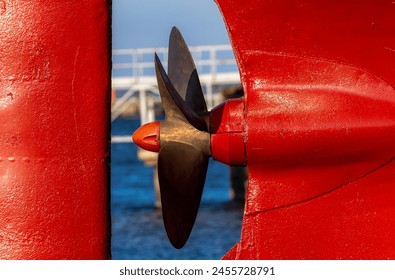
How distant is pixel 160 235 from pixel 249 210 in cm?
2674

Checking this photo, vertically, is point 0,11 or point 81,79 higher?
point 0,11

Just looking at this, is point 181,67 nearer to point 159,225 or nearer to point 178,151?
point 178,151

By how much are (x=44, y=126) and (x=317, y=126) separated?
4.26ft

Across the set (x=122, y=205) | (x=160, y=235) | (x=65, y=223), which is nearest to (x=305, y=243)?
(x=65, y=223)

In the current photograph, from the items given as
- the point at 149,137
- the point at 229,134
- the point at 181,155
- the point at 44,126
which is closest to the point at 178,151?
the point at 181,155

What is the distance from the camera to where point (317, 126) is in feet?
15.2

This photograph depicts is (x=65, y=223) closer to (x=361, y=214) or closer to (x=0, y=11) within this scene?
(x=0, y=11)

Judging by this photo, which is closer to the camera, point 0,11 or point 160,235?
point 0,11

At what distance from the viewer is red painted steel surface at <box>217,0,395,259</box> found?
183 inches

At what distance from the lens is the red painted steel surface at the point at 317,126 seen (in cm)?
464

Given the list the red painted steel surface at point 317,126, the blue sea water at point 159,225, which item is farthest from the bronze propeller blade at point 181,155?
the blue sea water at point 159,225

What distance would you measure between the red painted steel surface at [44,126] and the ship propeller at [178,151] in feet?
1.31
